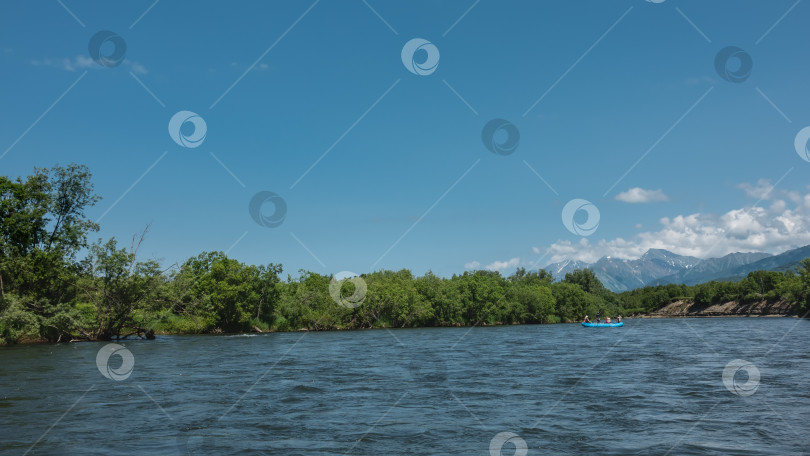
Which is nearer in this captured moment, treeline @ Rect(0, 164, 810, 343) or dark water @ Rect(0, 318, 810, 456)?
dark water @ Rect(0, 318, 810, 456)

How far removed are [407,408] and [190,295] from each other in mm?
52807

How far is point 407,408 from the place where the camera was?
2002 centimetres

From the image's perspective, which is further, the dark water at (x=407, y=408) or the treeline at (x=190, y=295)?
the treeline at (x=190, y=295)

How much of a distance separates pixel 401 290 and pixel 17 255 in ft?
223

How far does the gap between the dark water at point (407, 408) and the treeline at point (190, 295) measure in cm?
2368

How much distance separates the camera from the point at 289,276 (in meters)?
116

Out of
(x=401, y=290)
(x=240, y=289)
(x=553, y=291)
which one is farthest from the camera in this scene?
(x=553, y=291)

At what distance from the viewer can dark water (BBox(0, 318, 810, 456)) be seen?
569 inches

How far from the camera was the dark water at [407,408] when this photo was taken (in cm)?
1445

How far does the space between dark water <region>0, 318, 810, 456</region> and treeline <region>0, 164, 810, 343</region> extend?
2368 centimetres

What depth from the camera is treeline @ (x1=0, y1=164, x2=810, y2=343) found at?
55594 mm

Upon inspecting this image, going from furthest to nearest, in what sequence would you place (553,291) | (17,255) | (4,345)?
1. (553,291)
2. (17,255)
3. (4,345)

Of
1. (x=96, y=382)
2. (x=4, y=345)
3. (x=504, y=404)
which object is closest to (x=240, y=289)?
(x=4, y=345)

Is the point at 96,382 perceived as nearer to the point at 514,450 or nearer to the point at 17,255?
the point at 514,450
